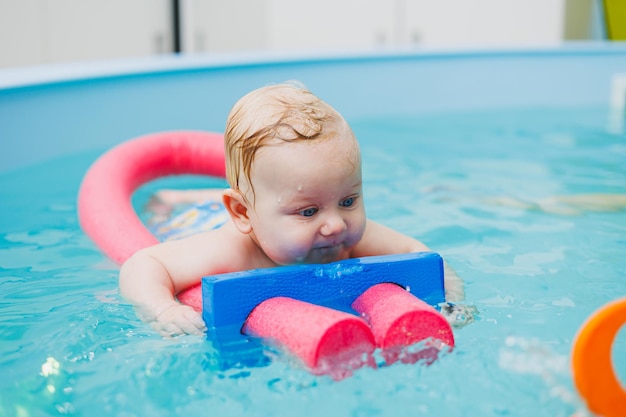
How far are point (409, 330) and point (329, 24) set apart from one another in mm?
6672

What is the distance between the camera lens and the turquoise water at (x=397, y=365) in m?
1.36

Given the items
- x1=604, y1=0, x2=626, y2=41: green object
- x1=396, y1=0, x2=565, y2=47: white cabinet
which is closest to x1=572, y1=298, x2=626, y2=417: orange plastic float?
x1=396, y1=0, x2=565, y2=47: white cabinet

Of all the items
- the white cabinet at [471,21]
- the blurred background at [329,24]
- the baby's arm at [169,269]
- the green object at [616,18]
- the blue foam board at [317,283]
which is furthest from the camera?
the green object at [616,18]

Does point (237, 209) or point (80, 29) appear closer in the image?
point (237, 209)

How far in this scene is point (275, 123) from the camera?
1.65 metres

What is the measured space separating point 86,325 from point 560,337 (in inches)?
38.1

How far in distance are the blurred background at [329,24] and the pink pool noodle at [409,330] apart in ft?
17.9

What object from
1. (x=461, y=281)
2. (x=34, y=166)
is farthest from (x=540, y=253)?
(x=34, y=166)

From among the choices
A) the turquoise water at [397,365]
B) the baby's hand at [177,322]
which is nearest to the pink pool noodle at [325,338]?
the turquoise water at [397,365]

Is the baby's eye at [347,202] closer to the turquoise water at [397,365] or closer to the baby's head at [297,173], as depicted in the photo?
the baby's head at [297,173]

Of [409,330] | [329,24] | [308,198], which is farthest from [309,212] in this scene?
[329,24]

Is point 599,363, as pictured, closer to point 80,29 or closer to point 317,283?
point 317,283

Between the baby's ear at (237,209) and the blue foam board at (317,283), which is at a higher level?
the baby's ear at (237,209)

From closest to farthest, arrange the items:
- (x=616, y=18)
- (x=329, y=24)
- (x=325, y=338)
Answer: (x=325, y=338), (x=329, y=24), (x=616, y=18)
